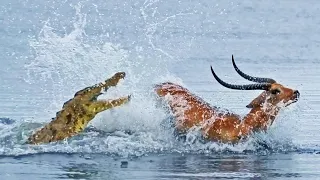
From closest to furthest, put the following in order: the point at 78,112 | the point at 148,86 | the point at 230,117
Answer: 1. the point at 78,112
2. the point at 230,117
3. the point at 148,86

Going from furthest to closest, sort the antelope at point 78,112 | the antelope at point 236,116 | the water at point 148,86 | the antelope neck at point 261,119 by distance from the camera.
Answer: the antelope neck at point 261,119, the antelope at point 236,116, the antelope at point 78,112, the water at point 148,86

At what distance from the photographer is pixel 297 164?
1596 centimetres

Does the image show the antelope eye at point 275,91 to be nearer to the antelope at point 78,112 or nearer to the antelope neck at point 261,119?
the antelope neck at point 261,119

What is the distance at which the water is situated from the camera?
614 inches

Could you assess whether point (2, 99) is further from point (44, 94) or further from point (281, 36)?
point (281, 36)

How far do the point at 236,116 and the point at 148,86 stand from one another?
66.1 inches

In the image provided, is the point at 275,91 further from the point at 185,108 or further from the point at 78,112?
the point at 78,112

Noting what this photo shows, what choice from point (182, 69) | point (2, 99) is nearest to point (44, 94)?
point (2, 99)

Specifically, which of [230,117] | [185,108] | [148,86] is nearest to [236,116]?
[230,117]

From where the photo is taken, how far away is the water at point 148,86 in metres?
15.6

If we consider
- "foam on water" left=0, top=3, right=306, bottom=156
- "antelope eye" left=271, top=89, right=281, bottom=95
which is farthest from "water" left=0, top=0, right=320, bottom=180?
"antelope eye" left=271, top=89, right=281, bottom=95

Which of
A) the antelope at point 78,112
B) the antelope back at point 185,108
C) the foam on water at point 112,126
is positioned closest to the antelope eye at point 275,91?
the foam on water at point 112,126

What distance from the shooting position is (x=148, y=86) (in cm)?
1858

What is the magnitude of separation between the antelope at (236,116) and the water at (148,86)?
0.48 ft
